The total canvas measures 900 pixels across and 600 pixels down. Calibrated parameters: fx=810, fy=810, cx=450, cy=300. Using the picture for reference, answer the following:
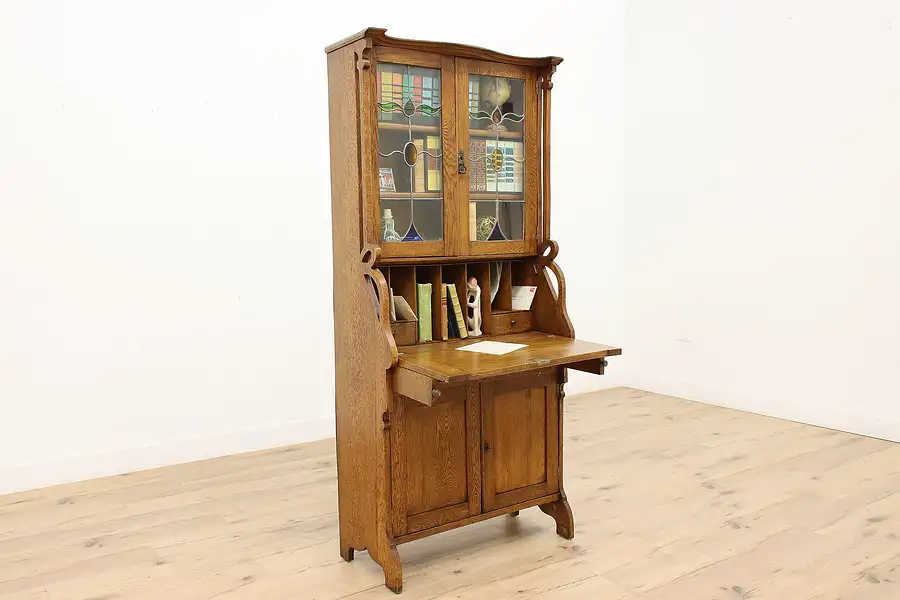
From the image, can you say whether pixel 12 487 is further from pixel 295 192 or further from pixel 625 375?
pixel 625 375

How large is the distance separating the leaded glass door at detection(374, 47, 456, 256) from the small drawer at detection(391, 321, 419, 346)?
0.27 m

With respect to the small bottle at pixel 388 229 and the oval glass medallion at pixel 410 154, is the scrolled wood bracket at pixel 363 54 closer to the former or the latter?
the oval glass medallion at pixel 410 154

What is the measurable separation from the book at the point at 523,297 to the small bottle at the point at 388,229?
658mm

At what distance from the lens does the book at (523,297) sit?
3.46 metres

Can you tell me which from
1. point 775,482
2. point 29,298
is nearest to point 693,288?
point 775,482

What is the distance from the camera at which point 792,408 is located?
516 cm

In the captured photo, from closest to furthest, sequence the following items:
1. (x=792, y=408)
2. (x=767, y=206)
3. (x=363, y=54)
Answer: (x=363, y=54)
(x=792, y=408)
(x=767, y=206)

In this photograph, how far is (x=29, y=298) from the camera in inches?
159

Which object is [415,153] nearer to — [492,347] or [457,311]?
[457,311]

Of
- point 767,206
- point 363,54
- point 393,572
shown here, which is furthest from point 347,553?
point 767,206

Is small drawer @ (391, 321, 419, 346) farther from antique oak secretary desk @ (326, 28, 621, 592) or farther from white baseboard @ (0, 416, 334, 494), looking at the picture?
white baseboard @ (0, 416, 334, 494)

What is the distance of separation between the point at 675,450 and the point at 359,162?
2657 millimetres

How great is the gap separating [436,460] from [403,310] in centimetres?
59

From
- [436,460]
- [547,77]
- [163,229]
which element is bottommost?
[436,460]
